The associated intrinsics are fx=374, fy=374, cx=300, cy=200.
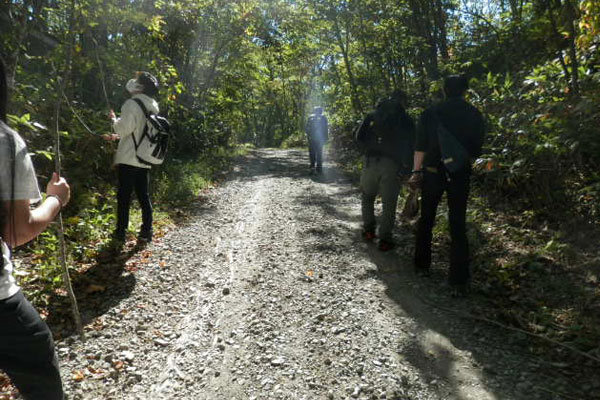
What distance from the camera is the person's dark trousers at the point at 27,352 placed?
1.50 metres

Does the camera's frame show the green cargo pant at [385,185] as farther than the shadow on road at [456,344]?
Yes

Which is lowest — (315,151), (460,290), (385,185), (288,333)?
(288,333)

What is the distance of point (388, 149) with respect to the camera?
5227 mm

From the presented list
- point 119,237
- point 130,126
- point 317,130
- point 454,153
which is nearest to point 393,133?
point 454,153

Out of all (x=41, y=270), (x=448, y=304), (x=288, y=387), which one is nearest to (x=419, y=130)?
(x=448, y=304)

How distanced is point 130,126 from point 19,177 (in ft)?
11.7

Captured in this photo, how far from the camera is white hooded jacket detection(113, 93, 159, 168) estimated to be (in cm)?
473

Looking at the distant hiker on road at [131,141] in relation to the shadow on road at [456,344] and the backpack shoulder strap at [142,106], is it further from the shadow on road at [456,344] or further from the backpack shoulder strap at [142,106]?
the shadow on road at [456,344]

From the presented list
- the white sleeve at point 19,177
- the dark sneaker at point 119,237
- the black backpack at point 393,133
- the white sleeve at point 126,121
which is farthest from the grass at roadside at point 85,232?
the black backpack at point 393,133

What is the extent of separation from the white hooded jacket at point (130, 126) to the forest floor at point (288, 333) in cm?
124

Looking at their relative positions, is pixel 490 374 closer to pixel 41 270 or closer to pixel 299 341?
pixel 299 341

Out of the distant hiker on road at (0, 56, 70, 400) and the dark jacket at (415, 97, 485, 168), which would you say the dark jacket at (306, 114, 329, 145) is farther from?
the distant hiker on road at (0, 56, 70, 400)

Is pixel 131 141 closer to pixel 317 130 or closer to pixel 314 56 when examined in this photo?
pixel 317 130

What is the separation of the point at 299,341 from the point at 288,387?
57 cm
